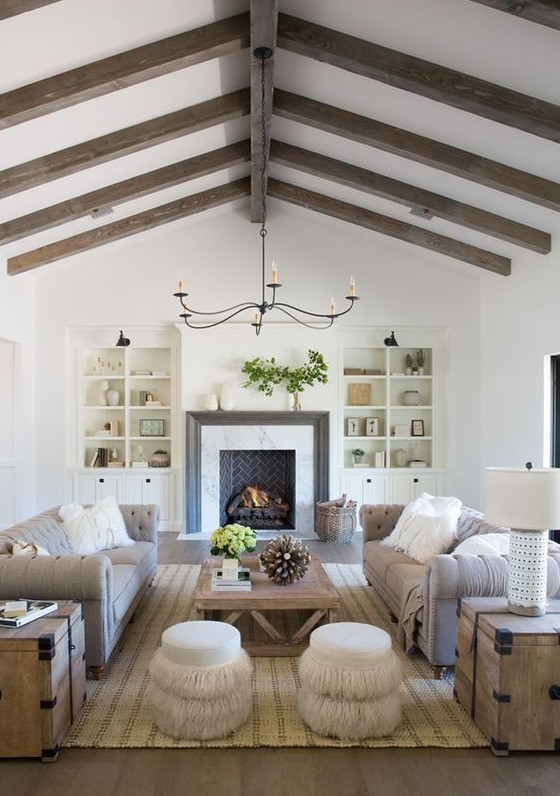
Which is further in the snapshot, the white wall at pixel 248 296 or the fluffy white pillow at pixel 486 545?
the white wall at pixel 248 296

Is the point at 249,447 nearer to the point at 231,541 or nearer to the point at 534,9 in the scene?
the point at 231,541

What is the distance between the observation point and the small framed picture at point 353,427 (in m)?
7.88

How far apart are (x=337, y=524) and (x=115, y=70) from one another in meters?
4.89

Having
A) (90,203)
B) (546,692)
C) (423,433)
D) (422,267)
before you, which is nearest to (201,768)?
(546,692)

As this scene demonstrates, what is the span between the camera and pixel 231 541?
4.09 meters

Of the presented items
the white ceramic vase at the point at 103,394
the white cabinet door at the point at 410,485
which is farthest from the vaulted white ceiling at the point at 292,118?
the white cabinet door at the point at 410,485

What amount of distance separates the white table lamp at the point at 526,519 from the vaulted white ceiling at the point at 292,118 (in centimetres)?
222

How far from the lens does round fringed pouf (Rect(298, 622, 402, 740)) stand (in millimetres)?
2797

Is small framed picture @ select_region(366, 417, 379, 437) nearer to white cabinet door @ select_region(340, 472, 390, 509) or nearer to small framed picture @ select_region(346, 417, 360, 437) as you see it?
small framed picture @ select_region(346, 417, 360, 437)

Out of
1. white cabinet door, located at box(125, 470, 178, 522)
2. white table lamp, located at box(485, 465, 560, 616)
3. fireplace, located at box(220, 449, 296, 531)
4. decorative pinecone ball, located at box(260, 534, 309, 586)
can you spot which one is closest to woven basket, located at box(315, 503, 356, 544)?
fireplace, located at box(220, 449, 296, 531)

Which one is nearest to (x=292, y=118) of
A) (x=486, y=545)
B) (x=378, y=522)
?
(x=378, y=522)

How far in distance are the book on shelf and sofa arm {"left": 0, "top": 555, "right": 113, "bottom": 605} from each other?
0.20m

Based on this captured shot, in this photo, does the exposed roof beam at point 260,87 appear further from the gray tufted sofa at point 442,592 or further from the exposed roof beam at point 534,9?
the gray tufted sofa at point 442,592

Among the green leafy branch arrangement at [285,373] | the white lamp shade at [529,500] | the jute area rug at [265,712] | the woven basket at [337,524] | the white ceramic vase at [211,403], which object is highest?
the green leafy branch arrangement at [285,373]
